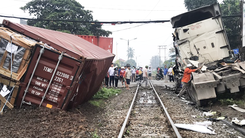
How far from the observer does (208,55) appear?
936cm

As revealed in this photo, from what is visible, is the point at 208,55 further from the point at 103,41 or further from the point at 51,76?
the point at 103,41

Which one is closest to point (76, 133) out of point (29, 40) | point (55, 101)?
point (55, 101)

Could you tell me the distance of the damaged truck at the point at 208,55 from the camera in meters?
7.27

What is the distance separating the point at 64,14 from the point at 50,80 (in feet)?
69.3

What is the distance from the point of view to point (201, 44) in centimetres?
959

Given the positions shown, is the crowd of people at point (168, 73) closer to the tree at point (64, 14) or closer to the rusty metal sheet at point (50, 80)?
the tree at point (64, 14)

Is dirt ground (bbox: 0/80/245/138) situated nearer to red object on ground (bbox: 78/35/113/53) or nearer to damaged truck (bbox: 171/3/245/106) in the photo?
damaged truck (bbox: 171/3/245/106)

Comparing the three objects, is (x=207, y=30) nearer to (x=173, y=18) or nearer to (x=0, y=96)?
(x=173, y=18)

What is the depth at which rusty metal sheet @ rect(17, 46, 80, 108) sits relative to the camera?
17.7 ft

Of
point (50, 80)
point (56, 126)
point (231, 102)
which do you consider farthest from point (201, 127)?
point (50, 80)

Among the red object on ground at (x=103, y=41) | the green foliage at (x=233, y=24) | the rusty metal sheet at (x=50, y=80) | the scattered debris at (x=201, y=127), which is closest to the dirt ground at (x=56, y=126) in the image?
the scattered debris at (x=201, y=127)

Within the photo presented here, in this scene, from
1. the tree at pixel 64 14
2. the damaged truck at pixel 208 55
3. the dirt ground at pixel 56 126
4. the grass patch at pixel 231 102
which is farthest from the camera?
the tree at pixel 64 14

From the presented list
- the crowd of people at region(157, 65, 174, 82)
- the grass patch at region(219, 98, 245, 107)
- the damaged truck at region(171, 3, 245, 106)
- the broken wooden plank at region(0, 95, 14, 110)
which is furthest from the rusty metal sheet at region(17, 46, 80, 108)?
the crowd of people at region(157, 65, 174, 82)

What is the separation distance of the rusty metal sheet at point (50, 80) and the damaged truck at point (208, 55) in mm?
4262
